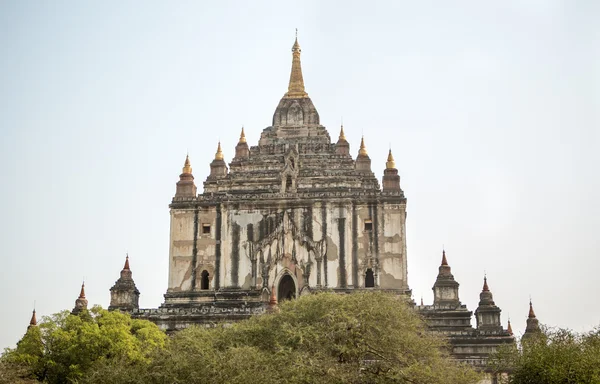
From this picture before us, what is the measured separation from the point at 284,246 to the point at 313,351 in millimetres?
22262

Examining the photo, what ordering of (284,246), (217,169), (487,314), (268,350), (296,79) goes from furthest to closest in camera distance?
(296,79)
(217,169)
(284,246)
(487,314)
(268,350)

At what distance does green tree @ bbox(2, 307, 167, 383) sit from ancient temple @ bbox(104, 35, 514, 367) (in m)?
12.3

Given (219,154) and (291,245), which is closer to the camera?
(291,245)

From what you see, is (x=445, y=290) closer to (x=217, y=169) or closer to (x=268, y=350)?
(x=217, y=169)

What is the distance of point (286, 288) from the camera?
6041 cm

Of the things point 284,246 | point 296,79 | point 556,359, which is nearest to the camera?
point 556,359

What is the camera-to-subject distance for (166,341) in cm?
4591

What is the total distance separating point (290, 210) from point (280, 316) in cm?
2023

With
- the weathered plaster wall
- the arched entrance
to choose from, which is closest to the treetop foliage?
the weathered plaster wall

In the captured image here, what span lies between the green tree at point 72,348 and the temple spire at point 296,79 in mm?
30131

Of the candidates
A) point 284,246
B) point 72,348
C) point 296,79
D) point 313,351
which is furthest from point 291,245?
A: point 313,351

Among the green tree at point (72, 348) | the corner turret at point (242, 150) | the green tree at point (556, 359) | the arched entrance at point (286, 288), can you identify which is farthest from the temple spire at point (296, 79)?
the green tree at point (556, 359)

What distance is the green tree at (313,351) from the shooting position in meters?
35.8

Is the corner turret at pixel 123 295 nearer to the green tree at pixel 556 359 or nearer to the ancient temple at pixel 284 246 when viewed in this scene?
the ancient temple at pixel 284 246
